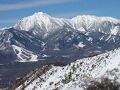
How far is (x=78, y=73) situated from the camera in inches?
2788

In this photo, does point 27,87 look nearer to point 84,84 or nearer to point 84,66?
point 84,66

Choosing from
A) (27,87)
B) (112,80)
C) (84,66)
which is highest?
(112,80)

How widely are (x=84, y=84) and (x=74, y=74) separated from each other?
79.3ft

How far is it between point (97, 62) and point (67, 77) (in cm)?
612

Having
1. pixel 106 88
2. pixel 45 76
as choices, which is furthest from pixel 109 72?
pixel 45 76

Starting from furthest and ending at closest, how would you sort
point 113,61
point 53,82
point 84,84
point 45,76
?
point 45,76, point 53,82, point 113,61, point 84,84

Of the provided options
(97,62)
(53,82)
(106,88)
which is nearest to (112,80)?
(106,88)

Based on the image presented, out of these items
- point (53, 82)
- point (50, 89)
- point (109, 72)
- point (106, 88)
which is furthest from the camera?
point (53, 82)

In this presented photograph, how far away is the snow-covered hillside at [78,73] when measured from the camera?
55.7 meters

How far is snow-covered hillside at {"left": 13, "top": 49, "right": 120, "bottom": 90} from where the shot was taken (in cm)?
5569

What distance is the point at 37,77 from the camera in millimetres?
88375

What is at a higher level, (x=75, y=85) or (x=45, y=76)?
(x=75, y=85)

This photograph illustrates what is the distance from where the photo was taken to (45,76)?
3310 inches

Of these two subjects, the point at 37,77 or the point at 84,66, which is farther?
the point at 37,77
